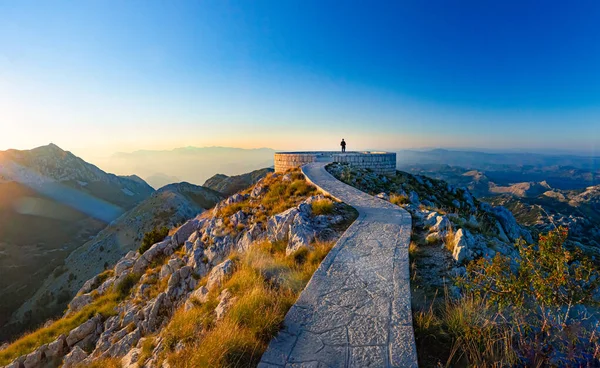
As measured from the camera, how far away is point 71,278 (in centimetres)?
4138

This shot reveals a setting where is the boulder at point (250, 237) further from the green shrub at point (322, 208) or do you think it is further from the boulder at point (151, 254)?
the boulder at point (151, 254)

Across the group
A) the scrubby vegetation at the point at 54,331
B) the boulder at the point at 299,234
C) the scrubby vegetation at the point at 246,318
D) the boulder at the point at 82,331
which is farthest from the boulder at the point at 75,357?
the boulder at the point at 299,234

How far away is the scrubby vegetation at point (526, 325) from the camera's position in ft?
10.1

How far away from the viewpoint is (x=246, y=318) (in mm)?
4129

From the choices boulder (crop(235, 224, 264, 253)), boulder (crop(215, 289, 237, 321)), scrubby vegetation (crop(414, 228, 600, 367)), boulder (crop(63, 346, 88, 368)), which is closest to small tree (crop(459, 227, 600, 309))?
scrubby vegetation (crop(414, 228, 600, 367))

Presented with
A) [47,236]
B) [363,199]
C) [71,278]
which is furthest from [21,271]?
[363,199]

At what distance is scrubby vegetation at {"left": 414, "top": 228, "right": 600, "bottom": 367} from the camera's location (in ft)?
10.1

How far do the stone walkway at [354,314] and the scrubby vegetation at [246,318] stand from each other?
22 cm

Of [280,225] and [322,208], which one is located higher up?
[322,208]

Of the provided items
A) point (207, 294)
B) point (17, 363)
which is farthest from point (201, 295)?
point (17, 363)

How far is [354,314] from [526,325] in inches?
85.4

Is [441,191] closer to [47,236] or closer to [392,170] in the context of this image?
[392,170]

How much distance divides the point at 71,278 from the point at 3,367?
1604 inches

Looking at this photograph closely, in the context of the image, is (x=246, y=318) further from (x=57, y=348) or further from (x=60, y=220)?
(x=60, y=220)
